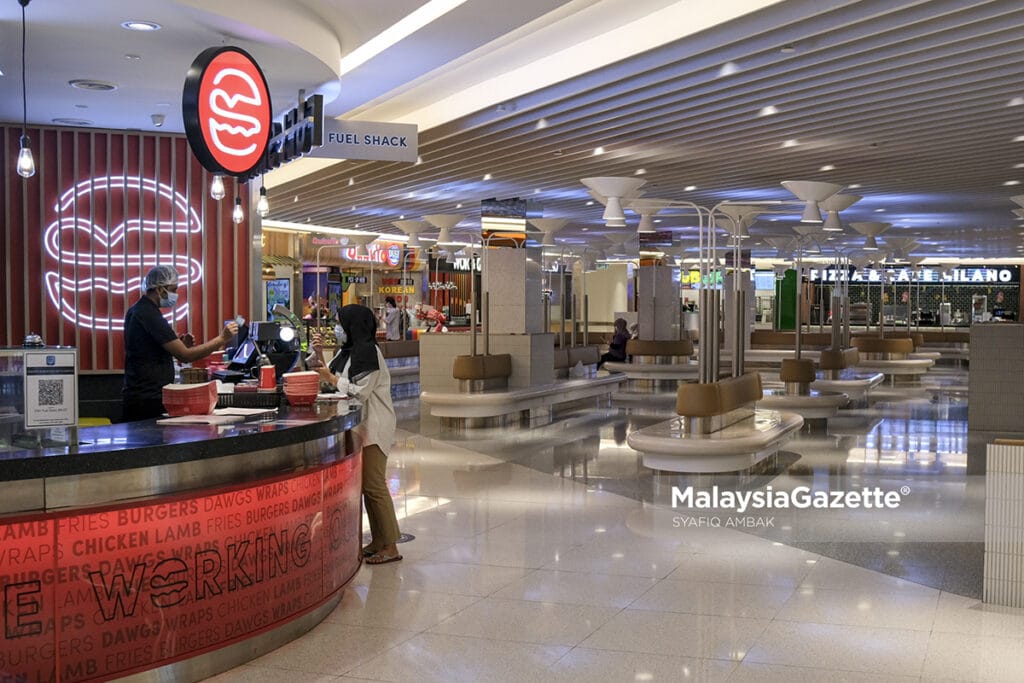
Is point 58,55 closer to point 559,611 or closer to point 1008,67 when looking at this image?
point 559,611

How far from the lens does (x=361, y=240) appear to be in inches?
971

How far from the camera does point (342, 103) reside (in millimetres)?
10602

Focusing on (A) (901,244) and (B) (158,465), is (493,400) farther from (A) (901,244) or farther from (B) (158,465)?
(A) (901,244)

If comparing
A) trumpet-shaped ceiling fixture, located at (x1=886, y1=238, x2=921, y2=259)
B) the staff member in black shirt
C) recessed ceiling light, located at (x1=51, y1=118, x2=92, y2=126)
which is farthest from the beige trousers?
trumpet-shaped ceiling fixture, located at (x1=886, y1=238, x2=921, y2=259)

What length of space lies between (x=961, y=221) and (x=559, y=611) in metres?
18.4

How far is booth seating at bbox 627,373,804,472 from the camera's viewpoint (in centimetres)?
884

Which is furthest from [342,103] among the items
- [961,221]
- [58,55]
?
[961,221]

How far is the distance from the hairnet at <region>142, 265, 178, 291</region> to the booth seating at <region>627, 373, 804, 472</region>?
4568mm

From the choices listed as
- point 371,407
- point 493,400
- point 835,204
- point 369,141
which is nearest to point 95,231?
point 369,141

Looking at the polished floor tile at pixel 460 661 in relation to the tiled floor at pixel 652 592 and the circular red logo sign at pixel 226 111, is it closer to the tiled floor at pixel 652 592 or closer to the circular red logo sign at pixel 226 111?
the tiled floor at pixel 652 592

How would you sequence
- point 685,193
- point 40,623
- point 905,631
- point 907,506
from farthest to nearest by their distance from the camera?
point 685,193
point 907,506
point 905,631
point 40,623

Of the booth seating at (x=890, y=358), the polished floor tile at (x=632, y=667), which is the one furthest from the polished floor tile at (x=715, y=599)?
the booth seating at (x=890, y=358)

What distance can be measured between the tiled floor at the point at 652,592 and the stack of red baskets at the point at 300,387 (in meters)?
1.01

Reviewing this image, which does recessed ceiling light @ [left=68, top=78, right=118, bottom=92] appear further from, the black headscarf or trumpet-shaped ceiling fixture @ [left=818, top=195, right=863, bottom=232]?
trumpet-shaped ceiling fixture @ [left=818, top=195, right=863, bottom=232]
